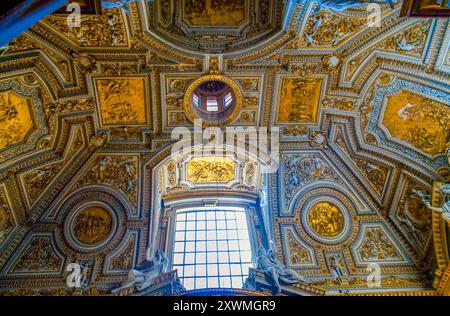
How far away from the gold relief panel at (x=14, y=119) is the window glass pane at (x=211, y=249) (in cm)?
643

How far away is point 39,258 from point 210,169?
280 inches

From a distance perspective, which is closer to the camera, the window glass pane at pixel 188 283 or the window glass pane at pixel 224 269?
the window glass pane at pixel 188 283

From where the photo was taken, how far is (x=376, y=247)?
36.0ft

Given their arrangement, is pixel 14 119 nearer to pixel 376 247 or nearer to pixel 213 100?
pixel 213 100

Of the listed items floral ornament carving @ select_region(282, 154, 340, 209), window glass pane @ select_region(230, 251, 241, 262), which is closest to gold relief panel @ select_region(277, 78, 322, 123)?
floral ornament carving @ select_region(282, 154, 340, 209)

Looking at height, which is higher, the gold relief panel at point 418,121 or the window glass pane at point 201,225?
the gold relief panel at point 418,121

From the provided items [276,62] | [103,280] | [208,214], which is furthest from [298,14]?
[103,280]

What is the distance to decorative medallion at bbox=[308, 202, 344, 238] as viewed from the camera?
1151 cm

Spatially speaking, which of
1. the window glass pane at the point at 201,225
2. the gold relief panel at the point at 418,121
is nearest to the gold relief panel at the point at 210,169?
the window glass pane at the point at 201,225

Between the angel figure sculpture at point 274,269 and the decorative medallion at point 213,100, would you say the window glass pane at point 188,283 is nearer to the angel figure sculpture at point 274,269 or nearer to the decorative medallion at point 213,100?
the angel figure sculpture at point 274,269

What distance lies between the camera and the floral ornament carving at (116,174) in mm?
11859

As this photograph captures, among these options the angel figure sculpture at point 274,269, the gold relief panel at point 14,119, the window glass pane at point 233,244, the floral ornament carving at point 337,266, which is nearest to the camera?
the gold relief panel at point 14,119

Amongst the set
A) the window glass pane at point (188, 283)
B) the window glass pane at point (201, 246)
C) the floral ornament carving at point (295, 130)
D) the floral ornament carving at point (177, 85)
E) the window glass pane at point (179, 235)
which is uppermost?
the floral ornament carving at point (177, 85)

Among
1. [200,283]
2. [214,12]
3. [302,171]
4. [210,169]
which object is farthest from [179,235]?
[214,12]
